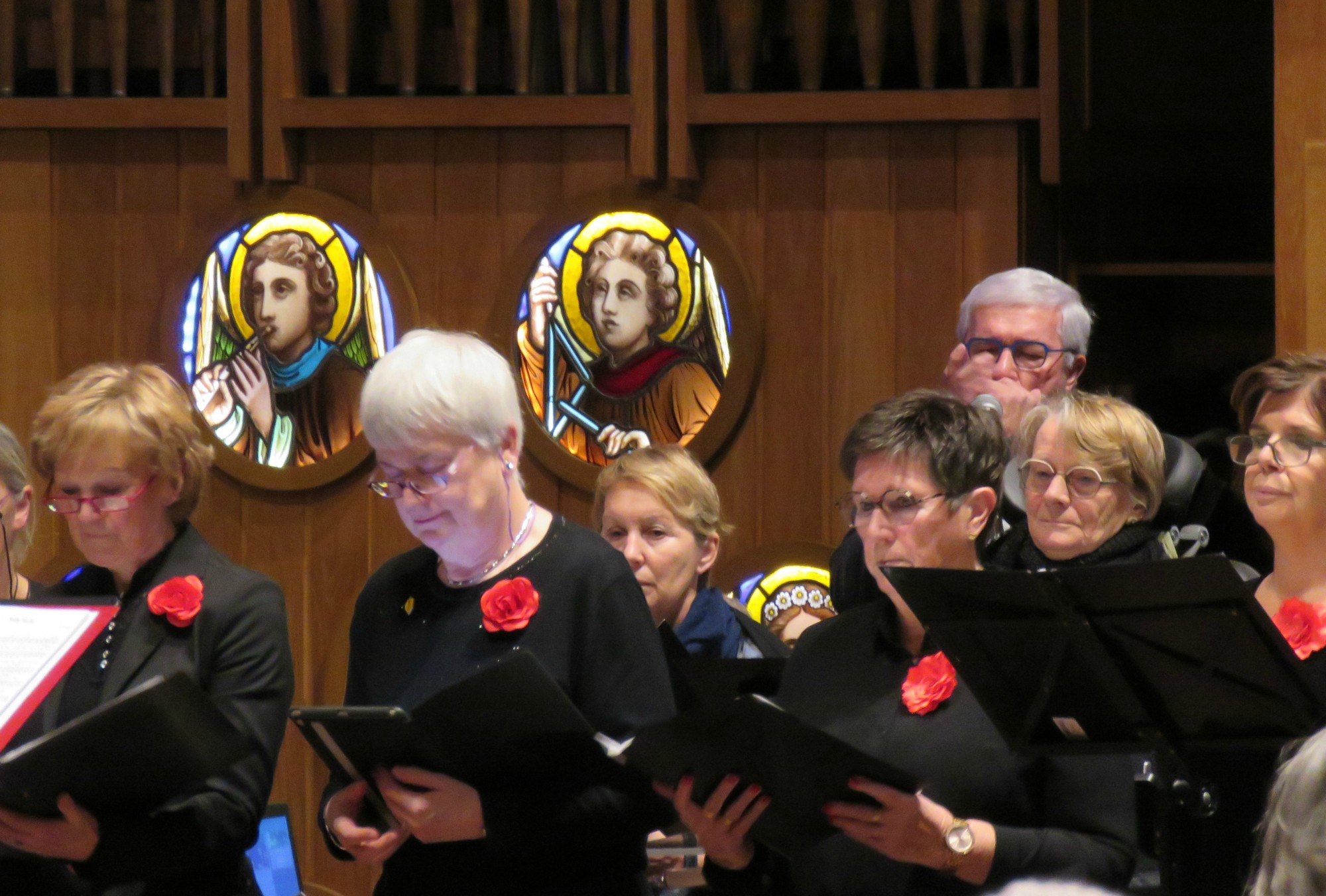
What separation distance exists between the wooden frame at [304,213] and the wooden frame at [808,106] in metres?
0.84

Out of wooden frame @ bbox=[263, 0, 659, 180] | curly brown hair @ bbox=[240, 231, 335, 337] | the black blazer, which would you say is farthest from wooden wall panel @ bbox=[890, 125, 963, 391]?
the black blazer

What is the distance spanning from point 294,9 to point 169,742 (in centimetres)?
302

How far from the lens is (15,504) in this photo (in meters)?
3.40

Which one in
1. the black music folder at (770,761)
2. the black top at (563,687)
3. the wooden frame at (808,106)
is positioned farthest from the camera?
the wooden frame at (808,106)

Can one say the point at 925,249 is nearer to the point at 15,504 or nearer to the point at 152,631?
the point at 15,504

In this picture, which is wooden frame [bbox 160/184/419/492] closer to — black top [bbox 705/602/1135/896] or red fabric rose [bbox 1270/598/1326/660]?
black top [bbox 705/602/1135/896]

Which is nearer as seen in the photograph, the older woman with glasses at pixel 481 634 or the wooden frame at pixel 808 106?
the older woman with glasses at pixel 481 634

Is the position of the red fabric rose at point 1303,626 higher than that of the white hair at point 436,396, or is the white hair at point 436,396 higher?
the white hair at point 436,396

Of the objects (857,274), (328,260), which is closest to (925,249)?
(857,274)

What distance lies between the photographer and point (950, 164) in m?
4.68

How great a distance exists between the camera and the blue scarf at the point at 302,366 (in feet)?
16.3

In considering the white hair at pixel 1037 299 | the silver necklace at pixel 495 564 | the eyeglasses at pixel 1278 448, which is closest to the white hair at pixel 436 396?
the silver necklace at pixel 495 564

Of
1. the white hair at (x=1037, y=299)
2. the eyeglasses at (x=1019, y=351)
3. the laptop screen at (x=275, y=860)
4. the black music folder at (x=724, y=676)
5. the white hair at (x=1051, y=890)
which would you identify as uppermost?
the white hair at (x=1037, y=299)

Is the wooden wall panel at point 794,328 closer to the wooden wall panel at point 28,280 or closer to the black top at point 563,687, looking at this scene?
the wooden wall panel at point 28,280
